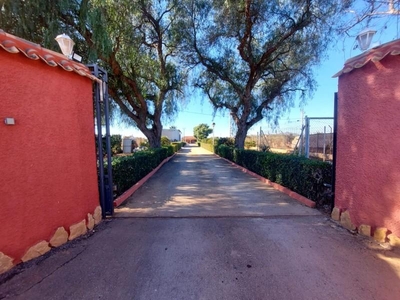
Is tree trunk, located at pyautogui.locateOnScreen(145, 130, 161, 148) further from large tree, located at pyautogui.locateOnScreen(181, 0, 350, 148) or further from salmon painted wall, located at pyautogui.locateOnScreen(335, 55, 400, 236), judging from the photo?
salmon painted wall, located at pyautogui.locateOnScreen(335, 55, 400, 236)

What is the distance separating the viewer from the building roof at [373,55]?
→ 287 cm

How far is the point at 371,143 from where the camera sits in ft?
10.5

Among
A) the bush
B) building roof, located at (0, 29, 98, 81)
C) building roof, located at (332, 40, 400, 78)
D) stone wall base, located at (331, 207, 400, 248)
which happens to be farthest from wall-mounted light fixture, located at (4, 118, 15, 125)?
the bush

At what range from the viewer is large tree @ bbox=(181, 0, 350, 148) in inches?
375

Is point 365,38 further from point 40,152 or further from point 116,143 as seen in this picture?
point 116,143

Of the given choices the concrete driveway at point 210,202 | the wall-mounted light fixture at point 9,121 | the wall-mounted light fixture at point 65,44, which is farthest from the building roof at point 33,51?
the concrete driveway at point 210,202

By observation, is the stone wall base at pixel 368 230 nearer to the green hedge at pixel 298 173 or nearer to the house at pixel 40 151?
the green hedge at pixel 298 173

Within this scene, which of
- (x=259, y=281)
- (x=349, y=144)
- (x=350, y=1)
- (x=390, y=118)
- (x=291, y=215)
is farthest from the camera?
(x=350, y=1)

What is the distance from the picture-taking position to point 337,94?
400cm

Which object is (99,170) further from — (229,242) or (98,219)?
(229,242)

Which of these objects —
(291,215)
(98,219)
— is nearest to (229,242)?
(291,215)

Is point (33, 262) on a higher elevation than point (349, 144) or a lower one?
lower

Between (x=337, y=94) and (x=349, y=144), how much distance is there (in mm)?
1043

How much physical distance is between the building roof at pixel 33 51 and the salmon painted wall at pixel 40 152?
0.10 metres
